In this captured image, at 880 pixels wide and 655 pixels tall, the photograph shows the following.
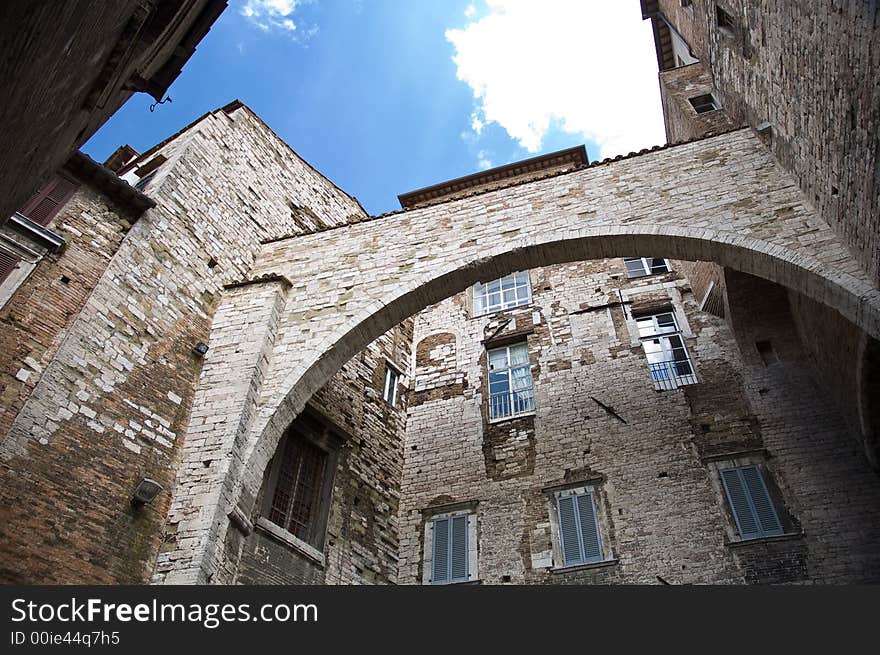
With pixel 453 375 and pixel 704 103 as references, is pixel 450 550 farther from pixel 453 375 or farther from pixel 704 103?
pixel 704 103

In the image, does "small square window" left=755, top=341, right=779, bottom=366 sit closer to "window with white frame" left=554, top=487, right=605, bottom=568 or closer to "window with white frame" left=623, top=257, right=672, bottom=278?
"window with white frame" left=623, top=257, right=672, bottom=278

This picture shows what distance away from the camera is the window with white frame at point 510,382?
12.0 meters

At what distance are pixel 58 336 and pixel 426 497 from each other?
6.38 meters

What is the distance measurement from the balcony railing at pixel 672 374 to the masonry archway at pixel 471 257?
3414mm

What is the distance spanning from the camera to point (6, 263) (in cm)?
729

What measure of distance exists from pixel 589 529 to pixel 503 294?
6222mm

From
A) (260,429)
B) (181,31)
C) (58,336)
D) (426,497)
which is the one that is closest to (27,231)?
(58,336)

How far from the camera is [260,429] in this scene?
789 cm

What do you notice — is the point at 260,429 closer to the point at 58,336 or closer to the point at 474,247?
the point at 58,336

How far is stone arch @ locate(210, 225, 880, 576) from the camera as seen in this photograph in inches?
272

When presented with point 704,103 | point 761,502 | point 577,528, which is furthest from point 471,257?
point 704,103

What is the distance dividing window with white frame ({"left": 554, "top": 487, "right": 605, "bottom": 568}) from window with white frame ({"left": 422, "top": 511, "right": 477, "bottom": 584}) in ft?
4.62

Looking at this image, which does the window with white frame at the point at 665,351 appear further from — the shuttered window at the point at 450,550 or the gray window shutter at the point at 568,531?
the shuttered window at the point at 450,550

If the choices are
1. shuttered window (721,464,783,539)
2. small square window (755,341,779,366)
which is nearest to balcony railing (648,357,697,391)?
small square window (755,341,779,366)
